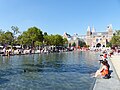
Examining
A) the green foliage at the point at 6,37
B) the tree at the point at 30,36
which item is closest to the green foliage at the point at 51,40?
the tree at the point at 30,36

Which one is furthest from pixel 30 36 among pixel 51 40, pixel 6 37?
pixel 51 40

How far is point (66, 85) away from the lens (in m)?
13.7

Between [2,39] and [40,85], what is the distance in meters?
69.7

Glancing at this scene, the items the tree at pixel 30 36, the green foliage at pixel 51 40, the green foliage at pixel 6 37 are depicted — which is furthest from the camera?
the green foliage at pixel 51 40

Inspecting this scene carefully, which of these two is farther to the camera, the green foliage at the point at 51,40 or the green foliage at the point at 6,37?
the green foliage at the point at 51,40

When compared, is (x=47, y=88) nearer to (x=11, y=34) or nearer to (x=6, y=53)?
(x=6, y=53)

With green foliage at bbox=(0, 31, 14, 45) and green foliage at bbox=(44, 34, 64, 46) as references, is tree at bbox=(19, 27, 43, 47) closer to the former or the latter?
green foliage at bbox=(0, 31, 14, 45)

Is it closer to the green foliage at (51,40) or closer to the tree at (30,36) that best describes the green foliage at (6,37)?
the tree at (30,36)

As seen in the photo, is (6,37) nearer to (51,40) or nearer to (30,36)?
(30,36)

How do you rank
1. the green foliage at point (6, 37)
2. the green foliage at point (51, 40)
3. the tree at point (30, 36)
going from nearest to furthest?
the green foliage at point (6, 37)
the tree at point (30, 36)
the green foliage at point (51, 40)

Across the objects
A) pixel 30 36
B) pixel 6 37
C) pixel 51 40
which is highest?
pixel 30 36

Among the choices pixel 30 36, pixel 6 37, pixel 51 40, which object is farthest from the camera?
pixel 51 40

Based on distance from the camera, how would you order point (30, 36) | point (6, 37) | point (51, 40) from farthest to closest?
point (51, 40) < point (30, 36) < point (6, 37)

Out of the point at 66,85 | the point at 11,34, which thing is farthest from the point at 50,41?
the point at 66,85
